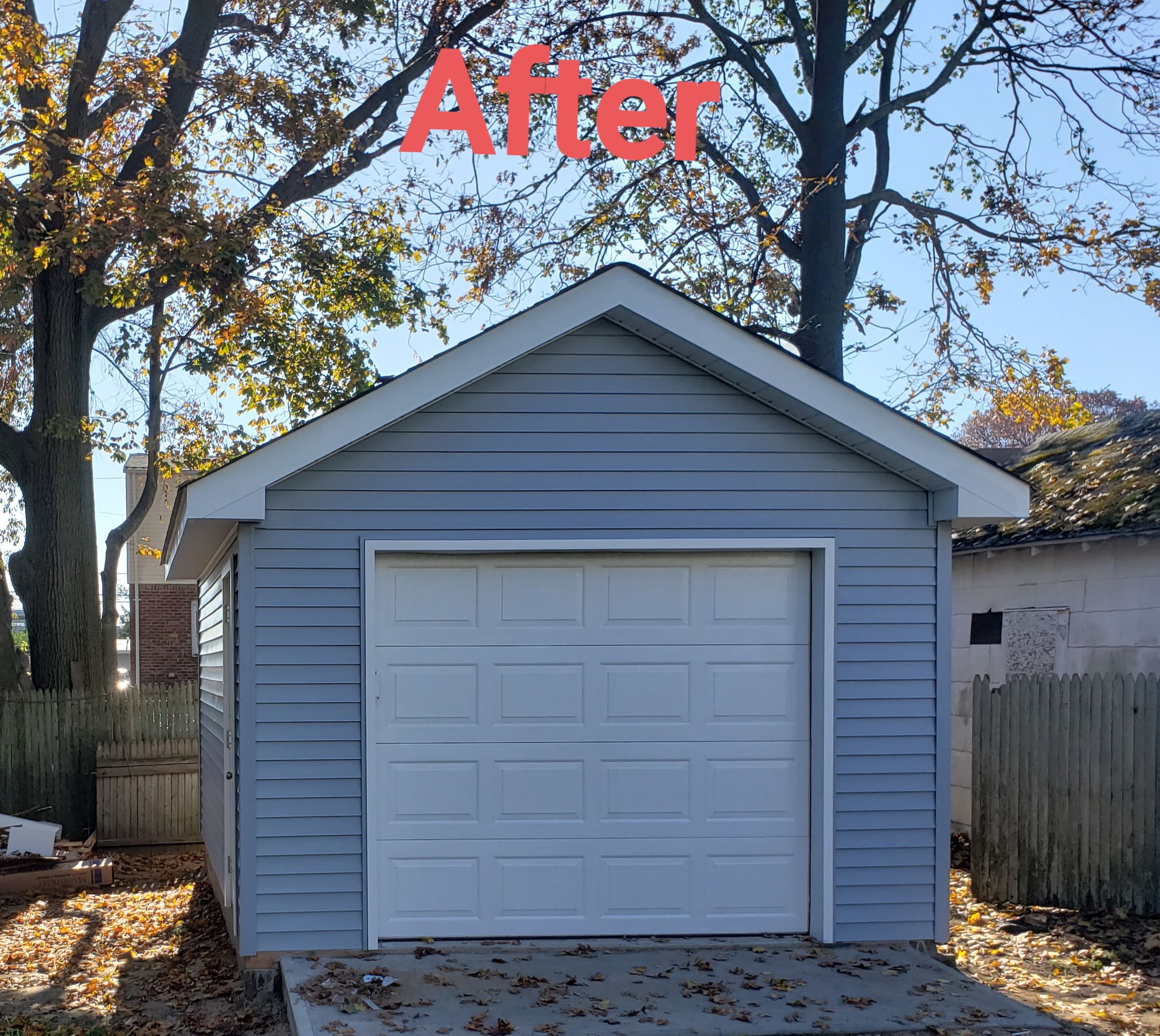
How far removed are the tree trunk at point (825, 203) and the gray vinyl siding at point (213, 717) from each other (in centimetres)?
824

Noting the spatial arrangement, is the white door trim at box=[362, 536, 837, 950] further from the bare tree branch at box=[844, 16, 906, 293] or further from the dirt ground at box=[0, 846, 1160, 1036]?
the bare tree branch at box=[844, 16, 906, 293]

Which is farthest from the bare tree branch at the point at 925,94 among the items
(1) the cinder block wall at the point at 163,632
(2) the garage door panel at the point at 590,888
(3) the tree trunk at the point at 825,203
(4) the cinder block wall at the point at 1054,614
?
(1) the cinder block wall at the point at 163,632

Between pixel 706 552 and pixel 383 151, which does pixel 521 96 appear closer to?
pixel 383 151

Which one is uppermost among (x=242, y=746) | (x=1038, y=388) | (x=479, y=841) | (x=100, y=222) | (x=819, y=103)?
(x=819, y=103)

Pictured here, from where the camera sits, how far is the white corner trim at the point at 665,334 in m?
7.42

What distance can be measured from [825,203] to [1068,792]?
31.1 feet

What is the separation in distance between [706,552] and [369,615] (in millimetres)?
A: 2145

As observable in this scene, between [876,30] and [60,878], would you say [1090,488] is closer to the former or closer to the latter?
[876,30]

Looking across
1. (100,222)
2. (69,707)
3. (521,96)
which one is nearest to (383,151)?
(521,96)

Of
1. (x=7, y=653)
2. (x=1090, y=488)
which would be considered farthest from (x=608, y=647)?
(x=7, y=653)

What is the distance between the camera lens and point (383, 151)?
1992 centimetres

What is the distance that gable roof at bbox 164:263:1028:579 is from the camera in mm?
7348

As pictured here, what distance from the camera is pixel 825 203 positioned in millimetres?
16844

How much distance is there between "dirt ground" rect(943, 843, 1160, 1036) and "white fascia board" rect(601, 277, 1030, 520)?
2929mm
